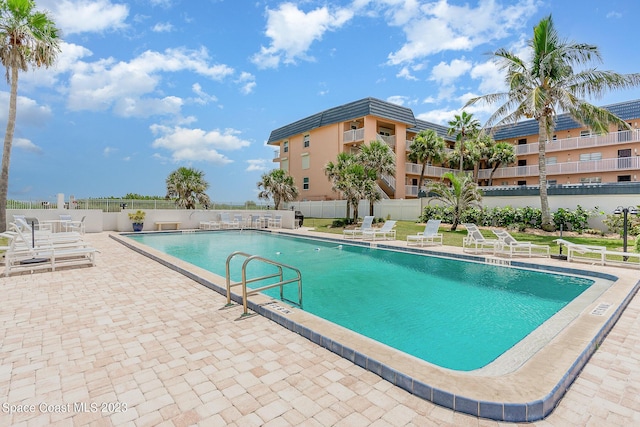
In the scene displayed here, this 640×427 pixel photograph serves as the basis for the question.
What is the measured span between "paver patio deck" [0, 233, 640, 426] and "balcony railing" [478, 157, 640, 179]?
27863 mm

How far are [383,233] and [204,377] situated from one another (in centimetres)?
1248

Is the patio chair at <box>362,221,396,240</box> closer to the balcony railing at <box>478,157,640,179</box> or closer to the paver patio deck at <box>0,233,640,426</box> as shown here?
the paver patio deck at <box>0,233,640,426</box>

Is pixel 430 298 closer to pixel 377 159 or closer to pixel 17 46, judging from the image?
pixel 377 159

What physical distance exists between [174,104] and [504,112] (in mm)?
18789

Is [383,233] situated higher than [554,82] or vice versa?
[554,82]

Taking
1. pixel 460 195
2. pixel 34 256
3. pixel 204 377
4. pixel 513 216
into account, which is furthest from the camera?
pixel 460 195

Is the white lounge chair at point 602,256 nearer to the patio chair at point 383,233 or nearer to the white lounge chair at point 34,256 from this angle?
the patio chair at point 383,233

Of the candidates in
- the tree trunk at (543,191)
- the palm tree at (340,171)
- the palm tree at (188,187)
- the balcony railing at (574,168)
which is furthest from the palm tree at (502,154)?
the palm tree at (188,187)

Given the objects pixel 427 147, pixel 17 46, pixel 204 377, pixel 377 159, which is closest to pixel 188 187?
pixel 17 46

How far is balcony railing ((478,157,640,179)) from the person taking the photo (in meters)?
24.7

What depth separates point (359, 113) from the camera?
27062mm

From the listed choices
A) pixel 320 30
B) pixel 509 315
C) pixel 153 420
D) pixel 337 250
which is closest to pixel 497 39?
pixel 320 30

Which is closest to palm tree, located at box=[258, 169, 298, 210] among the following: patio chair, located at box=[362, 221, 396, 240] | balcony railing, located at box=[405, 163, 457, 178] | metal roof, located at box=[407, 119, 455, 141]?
balcony railing, located at box=[405, 163, 457, 178]

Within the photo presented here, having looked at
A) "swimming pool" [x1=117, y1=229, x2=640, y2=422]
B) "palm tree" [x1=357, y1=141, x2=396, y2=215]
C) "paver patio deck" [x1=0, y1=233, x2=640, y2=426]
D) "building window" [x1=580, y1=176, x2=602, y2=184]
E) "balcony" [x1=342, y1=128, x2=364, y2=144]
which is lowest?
"paver patio deck" [x1=0, y1=233, x2=640, y2=426]
